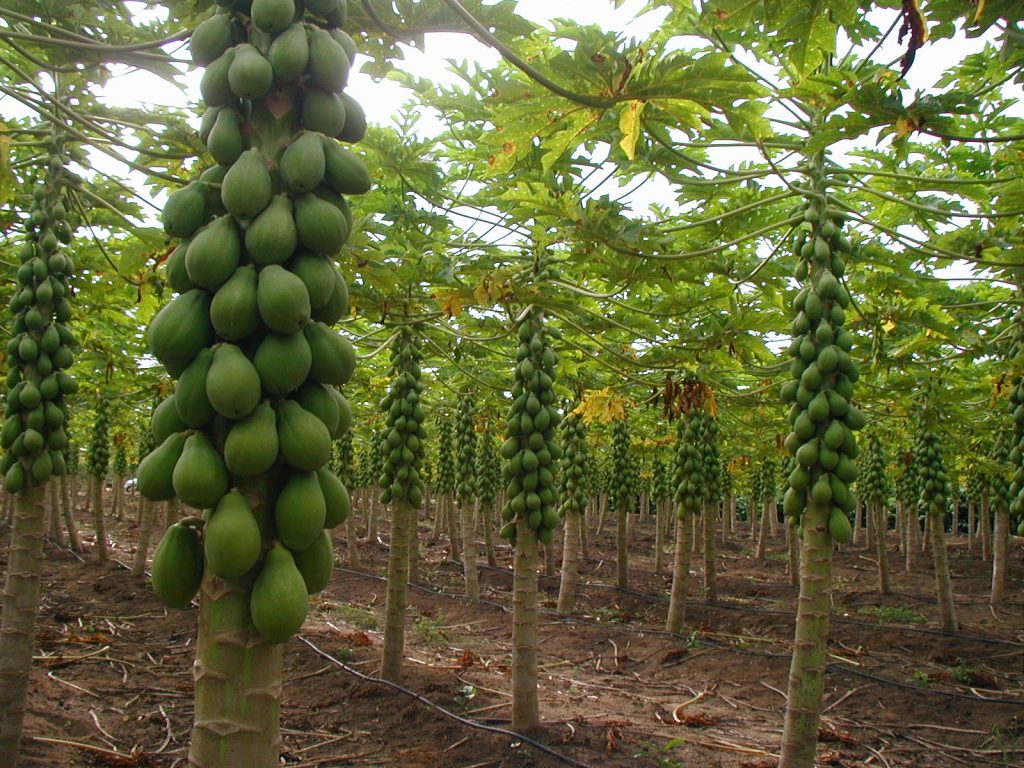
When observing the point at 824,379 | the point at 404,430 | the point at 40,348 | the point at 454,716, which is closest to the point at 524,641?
the point at 454,716

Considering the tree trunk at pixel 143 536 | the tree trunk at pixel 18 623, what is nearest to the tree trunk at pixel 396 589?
the tree trunk at pixel 18 623

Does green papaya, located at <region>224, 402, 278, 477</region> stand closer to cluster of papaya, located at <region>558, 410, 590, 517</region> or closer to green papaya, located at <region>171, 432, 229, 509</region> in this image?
green papaya, located at <region>171, 432, 229, 509</region>

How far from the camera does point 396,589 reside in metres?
6.82

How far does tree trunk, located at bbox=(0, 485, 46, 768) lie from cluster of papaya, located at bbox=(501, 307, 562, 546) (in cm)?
319

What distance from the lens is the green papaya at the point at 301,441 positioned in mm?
1659

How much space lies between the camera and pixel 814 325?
16.5 ft

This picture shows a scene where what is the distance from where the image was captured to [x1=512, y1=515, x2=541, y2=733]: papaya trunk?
19.4 ft

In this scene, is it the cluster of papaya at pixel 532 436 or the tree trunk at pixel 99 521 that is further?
the tree trunk at pixel 99 521

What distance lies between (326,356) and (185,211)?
468 millimetres

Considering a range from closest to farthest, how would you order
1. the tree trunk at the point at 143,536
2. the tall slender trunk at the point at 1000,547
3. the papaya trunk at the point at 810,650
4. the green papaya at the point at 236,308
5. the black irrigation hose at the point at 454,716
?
the green papaya at the point at 236,308, the papaya trunk at the point at 810,650, the black irrigation hose at the point at 454,716, the tree trunk at the point at 143,536, the tall slender trunk at the point at 1000,547

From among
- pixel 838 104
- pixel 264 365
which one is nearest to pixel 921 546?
pixel 838 104

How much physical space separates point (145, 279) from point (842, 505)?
4720 millimetres

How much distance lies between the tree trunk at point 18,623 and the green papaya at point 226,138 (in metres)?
3.76

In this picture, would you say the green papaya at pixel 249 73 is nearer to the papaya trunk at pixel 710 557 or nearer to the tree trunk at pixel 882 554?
the papaya trunk at pixel 710 557
